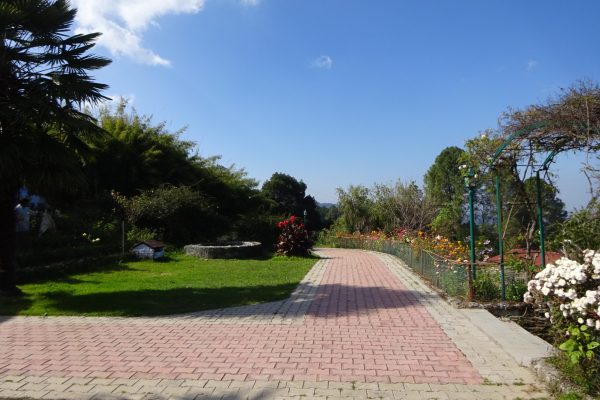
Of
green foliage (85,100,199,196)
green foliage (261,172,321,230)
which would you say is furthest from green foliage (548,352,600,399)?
green foliage (261,172,321,230)

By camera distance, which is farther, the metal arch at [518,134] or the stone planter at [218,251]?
the stone planter at [218,251]

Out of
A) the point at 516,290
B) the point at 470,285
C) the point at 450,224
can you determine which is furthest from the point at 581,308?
the point at 450,224

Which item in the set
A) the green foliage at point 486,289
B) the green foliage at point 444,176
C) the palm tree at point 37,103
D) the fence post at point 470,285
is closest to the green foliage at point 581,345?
the fence post at point 470,285

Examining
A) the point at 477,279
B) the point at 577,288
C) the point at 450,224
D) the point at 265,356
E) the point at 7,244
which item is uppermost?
the point at 450,224

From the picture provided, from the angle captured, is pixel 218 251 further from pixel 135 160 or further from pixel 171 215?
pixel 135 160

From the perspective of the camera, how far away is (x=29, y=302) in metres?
9.02

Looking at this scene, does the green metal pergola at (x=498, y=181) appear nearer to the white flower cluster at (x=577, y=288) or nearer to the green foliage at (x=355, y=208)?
the white flower cluster at (x=577, y=288)

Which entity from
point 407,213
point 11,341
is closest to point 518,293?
point 11,341

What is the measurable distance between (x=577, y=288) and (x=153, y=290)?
825cm

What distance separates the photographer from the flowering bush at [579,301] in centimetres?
406

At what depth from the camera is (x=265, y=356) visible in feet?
18.4

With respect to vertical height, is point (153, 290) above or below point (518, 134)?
below

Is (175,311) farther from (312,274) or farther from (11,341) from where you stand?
(312,274)

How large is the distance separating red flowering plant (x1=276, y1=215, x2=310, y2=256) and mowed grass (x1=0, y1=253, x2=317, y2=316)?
4664mm
